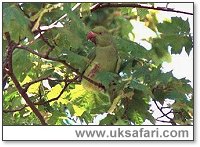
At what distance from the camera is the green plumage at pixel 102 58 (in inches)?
72.6

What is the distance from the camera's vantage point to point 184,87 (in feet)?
5.91

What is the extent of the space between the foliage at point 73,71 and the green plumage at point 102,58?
0.02 m

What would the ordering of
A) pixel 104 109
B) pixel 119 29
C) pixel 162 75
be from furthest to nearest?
pixel 119 29
pixel 104 109
pixel 162 75

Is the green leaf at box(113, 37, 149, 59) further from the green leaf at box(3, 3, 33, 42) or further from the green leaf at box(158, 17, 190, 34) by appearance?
the green leaf at box(3, 3, 33, 42)

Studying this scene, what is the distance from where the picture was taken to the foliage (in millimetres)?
1668

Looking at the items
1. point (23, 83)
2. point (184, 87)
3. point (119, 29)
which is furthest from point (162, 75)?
point (119, 29)

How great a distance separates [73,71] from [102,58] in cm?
12

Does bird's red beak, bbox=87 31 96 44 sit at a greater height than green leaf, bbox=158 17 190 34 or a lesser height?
lesser

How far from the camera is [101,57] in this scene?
6.29 feet

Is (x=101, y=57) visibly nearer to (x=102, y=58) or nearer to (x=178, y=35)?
(x=102, y=58)

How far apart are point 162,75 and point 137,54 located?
0.16 m

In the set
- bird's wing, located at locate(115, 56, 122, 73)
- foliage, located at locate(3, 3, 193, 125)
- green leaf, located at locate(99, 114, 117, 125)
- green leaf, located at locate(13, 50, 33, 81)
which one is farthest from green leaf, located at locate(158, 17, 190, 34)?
green leaf, located at locate(13, 50, 33, 81)

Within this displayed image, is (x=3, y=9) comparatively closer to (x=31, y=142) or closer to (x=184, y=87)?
(x=31, y=142)

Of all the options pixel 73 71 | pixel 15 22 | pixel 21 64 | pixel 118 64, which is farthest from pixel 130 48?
pixel 15 22
